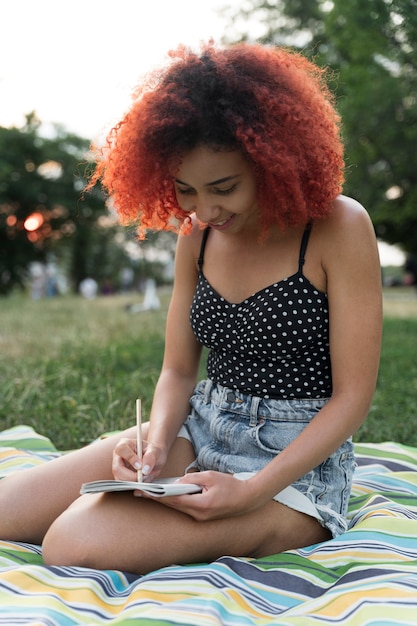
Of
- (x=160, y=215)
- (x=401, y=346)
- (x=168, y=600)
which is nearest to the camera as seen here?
(x=168, y=600)

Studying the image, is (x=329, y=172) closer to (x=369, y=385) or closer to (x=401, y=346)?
(x=369, y=385)

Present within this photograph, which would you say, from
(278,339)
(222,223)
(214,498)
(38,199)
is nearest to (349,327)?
(278,339)

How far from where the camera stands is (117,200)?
99.8 inches

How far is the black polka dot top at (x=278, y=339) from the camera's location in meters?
2.22

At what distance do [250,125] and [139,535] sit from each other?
45.7 inches

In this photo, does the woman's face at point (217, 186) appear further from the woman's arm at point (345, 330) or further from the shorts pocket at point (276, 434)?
the shorts pocket at point (276, 434)

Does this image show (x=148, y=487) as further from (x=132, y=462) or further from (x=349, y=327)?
(x=349, y=327)

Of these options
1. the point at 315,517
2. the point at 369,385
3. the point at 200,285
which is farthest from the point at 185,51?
the point at 315,517

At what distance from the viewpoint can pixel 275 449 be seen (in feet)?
7.26

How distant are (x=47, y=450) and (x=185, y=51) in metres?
1.83

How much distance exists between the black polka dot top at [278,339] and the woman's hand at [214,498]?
1.25ft

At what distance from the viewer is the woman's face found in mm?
2111

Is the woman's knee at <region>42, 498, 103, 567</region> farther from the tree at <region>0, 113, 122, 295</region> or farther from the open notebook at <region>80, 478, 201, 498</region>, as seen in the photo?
the tree at <region>0, 113, 122, 295</region>

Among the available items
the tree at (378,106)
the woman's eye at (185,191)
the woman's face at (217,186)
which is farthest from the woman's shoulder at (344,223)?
the tree at (378,106)
